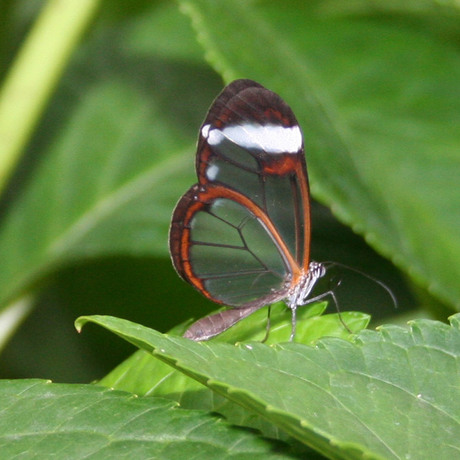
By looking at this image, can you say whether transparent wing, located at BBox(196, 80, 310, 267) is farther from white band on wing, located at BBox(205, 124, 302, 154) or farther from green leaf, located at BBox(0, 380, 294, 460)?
green leaf, located at BBox(0, 380, 294, 460)

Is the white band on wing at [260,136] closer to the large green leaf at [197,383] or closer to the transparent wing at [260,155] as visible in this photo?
the transparent wing at [260,155]

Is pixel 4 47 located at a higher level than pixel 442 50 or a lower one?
higher

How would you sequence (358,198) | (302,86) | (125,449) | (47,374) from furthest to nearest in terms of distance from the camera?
(47,374) < (302,86) < (358,198) < (125,449)

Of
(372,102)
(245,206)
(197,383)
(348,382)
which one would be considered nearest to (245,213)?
(245,206)

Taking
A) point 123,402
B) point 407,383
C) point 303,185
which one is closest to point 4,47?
point 303,185

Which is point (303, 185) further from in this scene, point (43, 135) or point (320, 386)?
point (43, 135)

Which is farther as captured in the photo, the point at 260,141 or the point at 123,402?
the point at 260,141

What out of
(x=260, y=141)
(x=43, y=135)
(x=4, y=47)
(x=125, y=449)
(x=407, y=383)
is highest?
(x=4, y=47)
